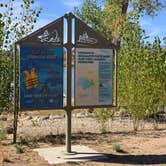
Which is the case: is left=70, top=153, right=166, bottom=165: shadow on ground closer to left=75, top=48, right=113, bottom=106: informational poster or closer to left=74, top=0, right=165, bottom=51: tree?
left=75, top=48, right=113, bottom=106: informational poster

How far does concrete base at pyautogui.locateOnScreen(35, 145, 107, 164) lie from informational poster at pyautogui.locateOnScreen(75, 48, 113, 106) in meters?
1.02

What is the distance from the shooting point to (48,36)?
1084 cm

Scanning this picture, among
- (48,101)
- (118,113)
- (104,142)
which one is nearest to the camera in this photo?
(48,101)

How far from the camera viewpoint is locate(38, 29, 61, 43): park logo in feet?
35.4

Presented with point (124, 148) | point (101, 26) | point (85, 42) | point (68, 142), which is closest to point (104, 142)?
point (124, 148)

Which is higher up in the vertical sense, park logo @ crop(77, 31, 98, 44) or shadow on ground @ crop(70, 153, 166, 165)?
park logo @ crop(77, 31, 98, 44)

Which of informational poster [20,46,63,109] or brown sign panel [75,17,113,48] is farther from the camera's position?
brown sign panel [75,17,113,48]

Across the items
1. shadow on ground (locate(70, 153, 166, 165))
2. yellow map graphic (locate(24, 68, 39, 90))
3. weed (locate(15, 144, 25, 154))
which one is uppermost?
yellow map graphic (locate(24, 68, 39, 90))

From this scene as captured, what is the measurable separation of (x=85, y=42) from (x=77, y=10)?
24.4 metres

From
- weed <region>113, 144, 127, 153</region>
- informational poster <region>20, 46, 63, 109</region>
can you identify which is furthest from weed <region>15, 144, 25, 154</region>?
weed <region>113, 144, 127, 153</region>

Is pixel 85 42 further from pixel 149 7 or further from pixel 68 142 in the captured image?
pixel 149 7

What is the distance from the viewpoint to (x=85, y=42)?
11172 millimetres

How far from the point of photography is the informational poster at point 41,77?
10.5 m

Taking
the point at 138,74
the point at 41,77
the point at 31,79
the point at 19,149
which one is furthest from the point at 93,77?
the point at 138,74
